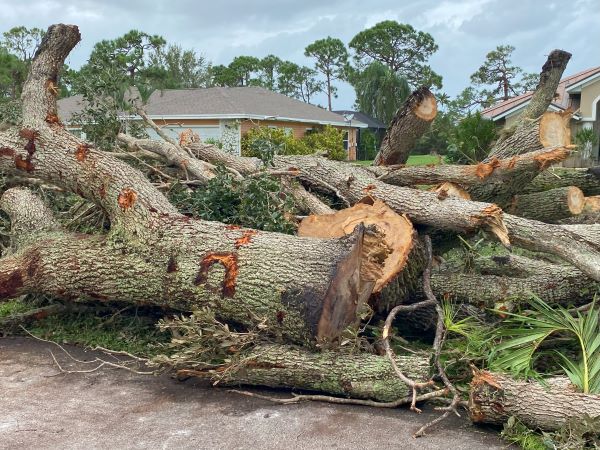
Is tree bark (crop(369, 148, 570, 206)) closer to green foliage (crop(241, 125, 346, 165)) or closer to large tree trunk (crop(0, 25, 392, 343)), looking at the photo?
green foliage (crop(241, 125, 346, 165))

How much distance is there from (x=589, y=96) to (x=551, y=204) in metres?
19.2

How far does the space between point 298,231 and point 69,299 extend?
6.41 ft

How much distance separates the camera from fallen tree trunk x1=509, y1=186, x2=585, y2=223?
6855 millimetres

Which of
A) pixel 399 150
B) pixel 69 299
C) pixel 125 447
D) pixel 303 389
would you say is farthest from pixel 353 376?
pixel 399 150

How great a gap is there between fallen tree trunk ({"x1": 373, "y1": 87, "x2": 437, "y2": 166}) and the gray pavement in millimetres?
3573

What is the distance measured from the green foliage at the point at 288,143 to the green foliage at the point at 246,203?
43 cm

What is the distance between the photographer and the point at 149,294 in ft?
16.8

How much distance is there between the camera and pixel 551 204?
22.7 ft

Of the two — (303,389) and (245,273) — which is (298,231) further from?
(303,389)

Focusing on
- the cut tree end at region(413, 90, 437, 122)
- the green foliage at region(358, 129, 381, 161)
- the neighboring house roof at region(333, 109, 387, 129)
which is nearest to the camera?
the cut tree end at region(413, 90, 437, 122)

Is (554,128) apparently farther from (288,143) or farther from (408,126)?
(288,143)

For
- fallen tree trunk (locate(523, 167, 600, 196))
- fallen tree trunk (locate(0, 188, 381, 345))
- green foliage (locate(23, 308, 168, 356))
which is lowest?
green foliage (locate(23, 308, 168, 356))

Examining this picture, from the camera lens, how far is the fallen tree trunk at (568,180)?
286 inches

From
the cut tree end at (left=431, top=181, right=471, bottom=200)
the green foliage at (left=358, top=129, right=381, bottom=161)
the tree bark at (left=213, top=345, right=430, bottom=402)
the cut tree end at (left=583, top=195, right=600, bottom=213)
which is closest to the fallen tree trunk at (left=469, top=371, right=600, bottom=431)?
the tree bark at (left=213, top=345, right=430, bottom=402)
